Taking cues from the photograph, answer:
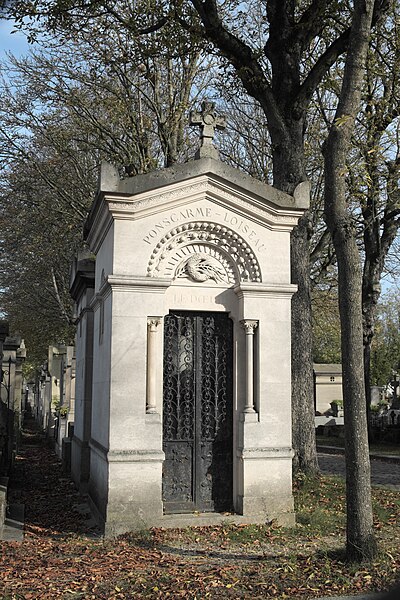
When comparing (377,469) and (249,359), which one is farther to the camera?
(377,469)

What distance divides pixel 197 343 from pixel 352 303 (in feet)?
8.15

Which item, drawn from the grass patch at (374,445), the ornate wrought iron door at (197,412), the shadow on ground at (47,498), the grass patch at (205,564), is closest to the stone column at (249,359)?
the ornate wrought iron door at (197,412)

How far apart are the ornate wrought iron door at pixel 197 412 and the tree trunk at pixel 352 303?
7.53 ft

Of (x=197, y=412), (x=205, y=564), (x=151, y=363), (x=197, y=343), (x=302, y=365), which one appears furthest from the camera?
(x=302, y=365)

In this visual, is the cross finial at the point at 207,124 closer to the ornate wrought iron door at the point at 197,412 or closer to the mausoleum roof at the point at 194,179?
the mausoleum roof at the point at 194,179

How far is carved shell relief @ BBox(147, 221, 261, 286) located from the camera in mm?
8125

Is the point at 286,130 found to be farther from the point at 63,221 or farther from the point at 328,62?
the point at 63,221

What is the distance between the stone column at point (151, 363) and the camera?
7.78 metres

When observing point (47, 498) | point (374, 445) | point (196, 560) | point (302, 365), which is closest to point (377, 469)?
point (302, 365)

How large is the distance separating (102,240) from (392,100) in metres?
7.72

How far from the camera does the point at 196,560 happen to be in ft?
20.4

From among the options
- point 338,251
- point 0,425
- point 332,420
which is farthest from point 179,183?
point 332,420

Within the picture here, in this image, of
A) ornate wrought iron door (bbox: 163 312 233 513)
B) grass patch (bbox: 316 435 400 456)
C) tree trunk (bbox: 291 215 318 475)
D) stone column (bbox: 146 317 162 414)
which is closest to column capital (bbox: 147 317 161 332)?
stone column (bbox: 146 317 162 414)

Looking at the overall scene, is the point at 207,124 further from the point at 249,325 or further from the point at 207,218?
the point at 249,325
